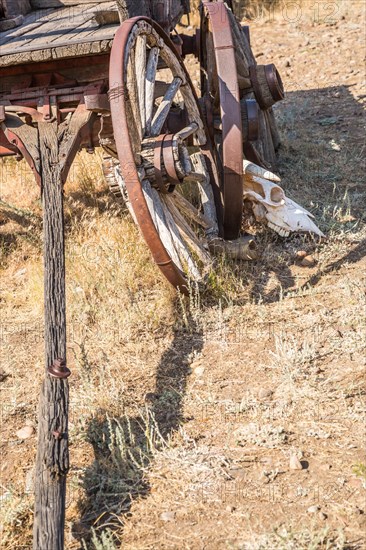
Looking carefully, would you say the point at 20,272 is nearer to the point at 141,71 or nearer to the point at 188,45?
the point at 141,71

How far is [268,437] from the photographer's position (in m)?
2.58

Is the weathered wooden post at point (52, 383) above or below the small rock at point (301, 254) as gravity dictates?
above

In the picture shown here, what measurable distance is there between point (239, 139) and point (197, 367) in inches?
47.9

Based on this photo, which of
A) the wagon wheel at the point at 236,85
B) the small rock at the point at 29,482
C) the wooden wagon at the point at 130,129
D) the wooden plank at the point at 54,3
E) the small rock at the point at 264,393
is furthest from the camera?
the wooden plank at the point at 54,3

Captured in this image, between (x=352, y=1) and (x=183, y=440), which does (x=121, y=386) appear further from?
(x=352, y=1)

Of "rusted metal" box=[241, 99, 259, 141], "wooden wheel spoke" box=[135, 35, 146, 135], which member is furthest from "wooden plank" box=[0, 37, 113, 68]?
"rusted metal" box=[241, 99, 259, 141]

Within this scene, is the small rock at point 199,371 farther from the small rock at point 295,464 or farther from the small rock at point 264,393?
the small rock at point 295,464

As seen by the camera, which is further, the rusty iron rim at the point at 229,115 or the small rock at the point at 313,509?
the rusty iron rim at the point at 229,115

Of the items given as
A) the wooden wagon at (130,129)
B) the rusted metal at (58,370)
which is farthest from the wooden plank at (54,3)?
the rusted metal at (58,370)

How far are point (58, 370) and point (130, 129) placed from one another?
1245mm

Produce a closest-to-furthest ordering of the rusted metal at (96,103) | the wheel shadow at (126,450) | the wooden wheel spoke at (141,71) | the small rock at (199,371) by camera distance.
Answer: the wheel shadow at (126,450), the small rock at (199,371), the rusted metal at (96,103), the wooden wheel spoke at (141,71)

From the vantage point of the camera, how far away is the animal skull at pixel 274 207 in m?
4.06

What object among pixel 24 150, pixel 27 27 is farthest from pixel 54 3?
pixel 24 150

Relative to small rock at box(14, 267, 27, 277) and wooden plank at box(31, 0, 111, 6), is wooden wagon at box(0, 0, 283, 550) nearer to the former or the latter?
wooden plank at box(31, 0, 111, 6)
